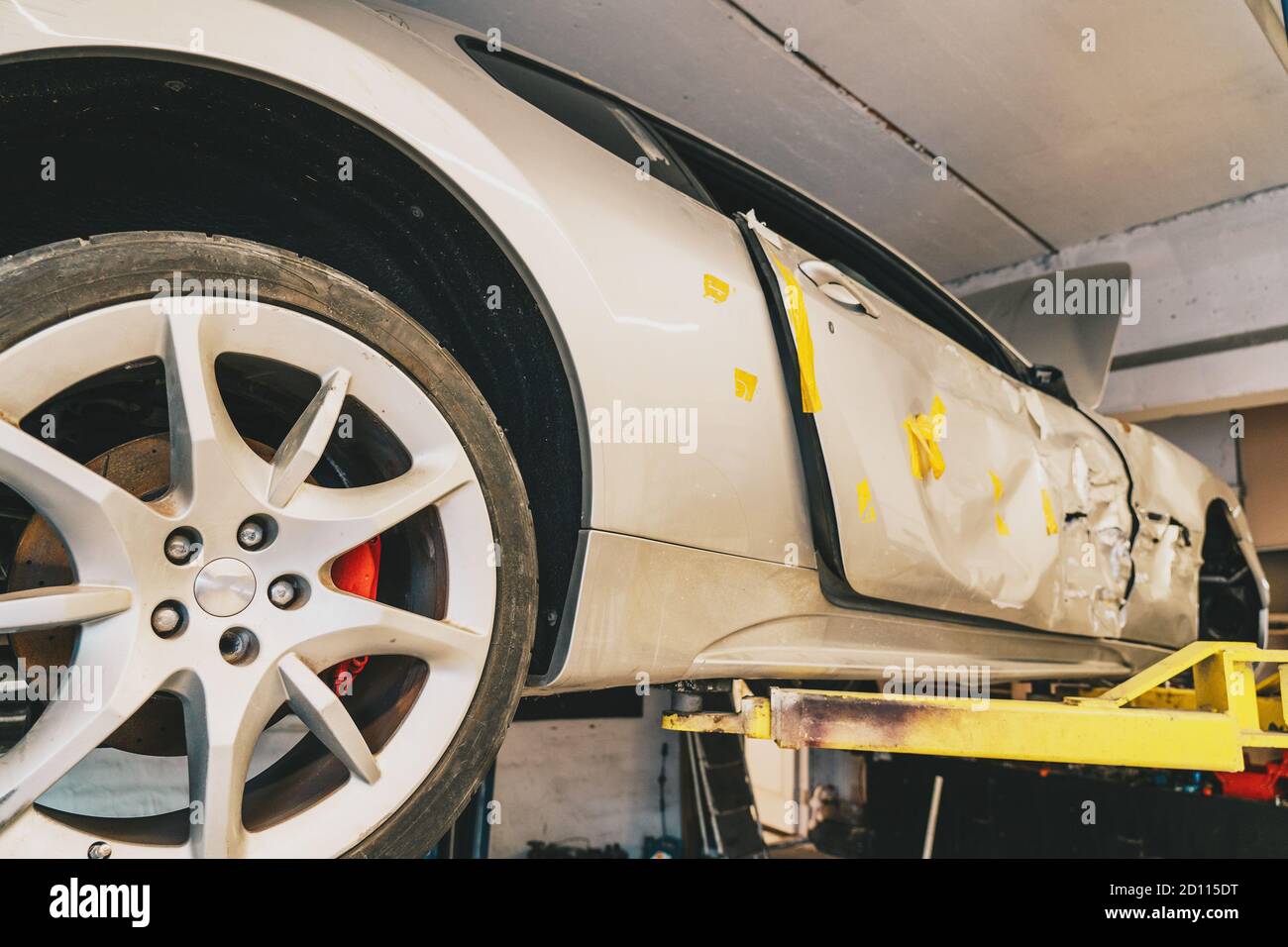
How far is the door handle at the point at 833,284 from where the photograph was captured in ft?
5.45

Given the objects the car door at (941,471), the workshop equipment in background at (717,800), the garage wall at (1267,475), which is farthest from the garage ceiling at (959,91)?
the workshop equipment in background at (717,800)

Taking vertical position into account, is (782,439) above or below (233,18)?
below

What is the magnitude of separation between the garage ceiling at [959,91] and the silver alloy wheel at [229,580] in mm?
2104

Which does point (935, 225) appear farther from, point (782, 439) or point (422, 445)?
point (422, 445)

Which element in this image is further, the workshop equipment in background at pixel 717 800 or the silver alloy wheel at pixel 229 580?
the workshop equipment in background at pixel 717 800

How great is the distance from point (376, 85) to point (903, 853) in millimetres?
4525

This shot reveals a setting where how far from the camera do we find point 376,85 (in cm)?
105

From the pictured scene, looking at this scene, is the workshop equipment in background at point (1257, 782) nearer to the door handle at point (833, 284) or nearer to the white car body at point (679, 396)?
the white car body at point (679, 396)

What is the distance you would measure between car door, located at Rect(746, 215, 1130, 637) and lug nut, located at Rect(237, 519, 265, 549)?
0.90 metres

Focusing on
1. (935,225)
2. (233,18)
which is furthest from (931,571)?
(935,225)

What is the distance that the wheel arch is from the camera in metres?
0.96

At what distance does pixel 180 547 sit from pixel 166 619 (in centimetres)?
7

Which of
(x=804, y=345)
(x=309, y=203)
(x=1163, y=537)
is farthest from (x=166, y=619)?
(x=1163, y=537)

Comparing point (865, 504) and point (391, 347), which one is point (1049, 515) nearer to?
point (865, 504)
